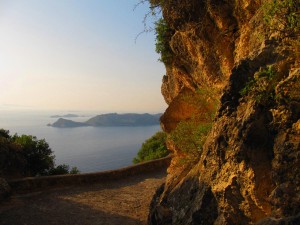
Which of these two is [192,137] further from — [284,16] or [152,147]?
[152,147]

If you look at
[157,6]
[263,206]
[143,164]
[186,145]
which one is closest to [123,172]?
[143,164]

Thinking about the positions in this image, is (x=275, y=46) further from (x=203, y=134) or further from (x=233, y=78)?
(x=203, y=134)

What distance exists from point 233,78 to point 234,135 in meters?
1.17

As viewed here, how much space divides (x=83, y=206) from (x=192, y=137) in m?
5.82

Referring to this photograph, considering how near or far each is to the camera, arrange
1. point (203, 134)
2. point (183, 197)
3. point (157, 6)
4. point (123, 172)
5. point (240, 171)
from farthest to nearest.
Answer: point (123, 172)
point (157, 6)
point (203, 134)
point (183, 197)
point (240, 171)

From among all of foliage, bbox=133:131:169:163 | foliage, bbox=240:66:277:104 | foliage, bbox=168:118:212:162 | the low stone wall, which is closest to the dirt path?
the low stone wall

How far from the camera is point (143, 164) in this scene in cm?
1964

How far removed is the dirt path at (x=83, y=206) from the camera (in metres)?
11.5

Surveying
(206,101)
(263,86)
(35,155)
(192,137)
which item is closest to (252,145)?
(263,86)

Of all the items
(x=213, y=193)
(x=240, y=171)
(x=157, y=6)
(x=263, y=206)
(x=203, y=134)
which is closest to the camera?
(x=263, y=206)

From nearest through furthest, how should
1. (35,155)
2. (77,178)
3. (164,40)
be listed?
(164,40) < (77,178) < (35,155)

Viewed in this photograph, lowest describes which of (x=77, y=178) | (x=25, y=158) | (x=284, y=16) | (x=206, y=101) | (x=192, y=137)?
(x=77, y=178)

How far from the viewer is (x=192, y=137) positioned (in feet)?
32.5

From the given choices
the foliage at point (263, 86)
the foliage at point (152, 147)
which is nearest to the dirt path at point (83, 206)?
the foliage at point (263, 86)
